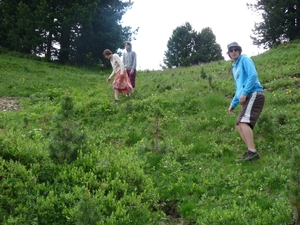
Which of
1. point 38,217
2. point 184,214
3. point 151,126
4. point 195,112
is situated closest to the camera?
point 38,217

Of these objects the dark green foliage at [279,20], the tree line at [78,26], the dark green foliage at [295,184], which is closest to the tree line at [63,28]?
the tree line at [78,26]

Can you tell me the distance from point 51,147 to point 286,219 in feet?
12.2

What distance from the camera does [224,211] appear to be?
529 cm

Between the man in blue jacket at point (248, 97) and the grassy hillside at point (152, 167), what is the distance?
447 millimetres

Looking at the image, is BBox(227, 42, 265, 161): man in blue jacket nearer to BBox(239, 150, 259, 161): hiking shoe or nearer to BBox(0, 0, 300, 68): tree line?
BBox(239, 150, 259, 161): hiking shoe

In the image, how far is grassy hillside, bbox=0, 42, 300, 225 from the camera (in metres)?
5.03

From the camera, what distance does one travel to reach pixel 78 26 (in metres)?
26.9

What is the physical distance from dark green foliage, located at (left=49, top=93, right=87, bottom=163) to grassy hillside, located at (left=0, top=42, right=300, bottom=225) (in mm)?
17

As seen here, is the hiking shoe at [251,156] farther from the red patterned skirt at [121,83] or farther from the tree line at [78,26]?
the tree line at [78,26]

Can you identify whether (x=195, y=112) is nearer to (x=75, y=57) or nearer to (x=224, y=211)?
(x=224, y=211)

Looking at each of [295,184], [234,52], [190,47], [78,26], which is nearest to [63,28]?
[78,26]

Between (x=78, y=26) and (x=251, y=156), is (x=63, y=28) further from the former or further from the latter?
(x=251, y=156)

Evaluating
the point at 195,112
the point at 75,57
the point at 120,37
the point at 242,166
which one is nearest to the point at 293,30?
the point at 120,37

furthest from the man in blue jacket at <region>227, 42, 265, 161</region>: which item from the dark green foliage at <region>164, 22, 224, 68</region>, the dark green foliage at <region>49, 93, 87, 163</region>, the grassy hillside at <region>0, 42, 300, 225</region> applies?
the dark green foliage at <region>164, 22, 224, 68</region>
